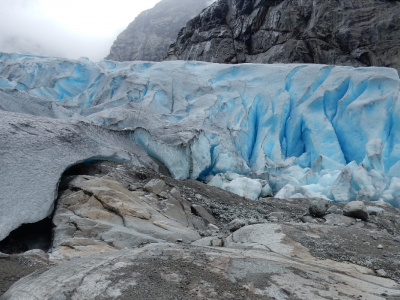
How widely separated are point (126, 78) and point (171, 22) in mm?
33223

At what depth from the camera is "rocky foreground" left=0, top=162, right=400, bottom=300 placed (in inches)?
87.4

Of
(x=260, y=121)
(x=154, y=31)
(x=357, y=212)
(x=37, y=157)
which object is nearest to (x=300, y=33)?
(x=260, y=121)

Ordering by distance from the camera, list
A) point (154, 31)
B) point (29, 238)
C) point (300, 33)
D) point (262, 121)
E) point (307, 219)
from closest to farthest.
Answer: point (29, 238)
point (307, 219)
point (262, 121)
point (300, 33)
point (154, 31)

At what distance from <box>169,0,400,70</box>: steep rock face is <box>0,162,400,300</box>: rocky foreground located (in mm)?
14959

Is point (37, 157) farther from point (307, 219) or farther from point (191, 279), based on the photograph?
point (307, 219)

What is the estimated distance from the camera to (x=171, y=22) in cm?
4316

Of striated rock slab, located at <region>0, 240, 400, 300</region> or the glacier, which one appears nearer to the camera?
striated rock slab, located at <region>0, 240, 400, 300</region>

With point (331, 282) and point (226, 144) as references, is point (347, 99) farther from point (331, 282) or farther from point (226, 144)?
point (331, 282)

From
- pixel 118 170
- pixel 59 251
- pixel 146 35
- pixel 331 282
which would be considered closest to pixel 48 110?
pixel 118 170

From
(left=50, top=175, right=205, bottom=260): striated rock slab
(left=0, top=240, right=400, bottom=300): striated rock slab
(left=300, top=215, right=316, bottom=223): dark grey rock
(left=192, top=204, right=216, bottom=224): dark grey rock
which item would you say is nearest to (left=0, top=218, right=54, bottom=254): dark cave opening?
(left=50, top=175, right=205, bottom=260): striated rock slab

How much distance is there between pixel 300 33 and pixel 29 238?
775 inches

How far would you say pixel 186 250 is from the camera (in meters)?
2.81

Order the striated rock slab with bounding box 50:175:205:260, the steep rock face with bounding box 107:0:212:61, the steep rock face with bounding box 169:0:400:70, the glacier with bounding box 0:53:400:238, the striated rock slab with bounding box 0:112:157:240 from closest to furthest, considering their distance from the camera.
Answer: the striated rock slab with bounding box 50:175:205:260 → the striated rock slab with bounding box 0:112:157:240 → the glacier with bounding box 0:53:400:238 → the steep rock face with bounding box 169:0:400:70 → the steep rock face with bounding box 107:0:212:61

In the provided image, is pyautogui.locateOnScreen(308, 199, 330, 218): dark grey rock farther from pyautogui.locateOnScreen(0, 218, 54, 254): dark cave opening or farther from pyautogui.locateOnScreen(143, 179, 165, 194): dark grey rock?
pyautogui.locateOnScreen(0, 218, 54, 254): dark cave opening
